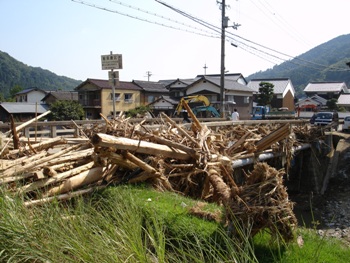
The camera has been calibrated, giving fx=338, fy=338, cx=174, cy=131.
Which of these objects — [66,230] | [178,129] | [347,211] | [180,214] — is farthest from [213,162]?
[347,211]

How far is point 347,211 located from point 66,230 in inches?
489

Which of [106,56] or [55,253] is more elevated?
[106,56]

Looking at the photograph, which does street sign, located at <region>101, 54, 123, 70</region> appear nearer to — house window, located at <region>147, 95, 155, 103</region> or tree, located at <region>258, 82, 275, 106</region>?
house window, located at <region>147, 95, 155, 103</region>

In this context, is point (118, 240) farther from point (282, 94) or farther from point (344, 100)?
point (344, 100)

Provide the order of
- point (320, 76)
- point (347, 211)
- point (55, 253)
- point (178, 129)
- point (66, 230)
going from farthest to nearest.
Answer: point (320, 76), point (347, 211), point (178, 129), point (66, 230), point (55, 253)

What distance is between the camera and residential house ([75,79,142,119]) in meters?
41.2

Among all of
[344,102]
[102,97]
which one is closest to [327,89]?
[344,102]

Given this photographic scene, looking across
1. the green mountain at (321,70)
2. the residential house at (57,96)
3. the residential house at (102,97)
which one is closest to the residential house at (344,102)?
the green mountain at (321,70)

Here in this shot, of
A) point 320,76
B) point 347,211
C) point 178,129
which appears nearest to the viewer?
point 178,129

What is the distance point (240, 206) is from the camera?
11.9ft

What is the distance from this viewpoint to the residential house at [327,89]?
67.4m

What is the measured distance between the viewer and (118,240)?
2971mm

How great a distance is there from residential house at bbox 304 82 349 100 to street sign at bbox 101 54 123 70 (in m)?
64.7

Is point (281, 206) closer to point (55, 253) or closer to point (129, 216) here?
point (129, 216)
